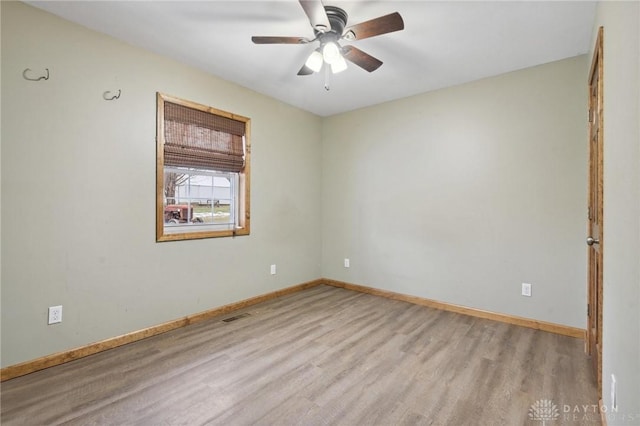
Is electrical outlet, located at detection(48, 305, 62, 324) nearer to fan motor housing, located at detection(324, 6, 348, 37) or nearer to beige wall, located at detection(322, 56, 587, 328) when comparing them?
fan motor housing, located at detection(324, 6, 348, 37)

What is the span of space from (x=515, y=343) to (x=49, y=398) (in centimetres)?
346

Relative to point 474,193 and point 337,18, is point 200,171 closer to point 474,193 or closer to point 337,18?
point 337,18

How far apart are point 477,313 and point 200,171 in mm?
3378

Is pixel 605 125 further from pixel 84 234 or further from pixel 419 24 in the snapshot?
pixel 84 234

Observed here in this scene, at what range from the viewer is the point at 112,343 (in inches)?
100

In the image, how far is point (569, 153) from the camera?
2.80 meters

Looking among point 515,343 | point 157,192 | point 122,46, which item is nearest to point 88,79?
point 122,46

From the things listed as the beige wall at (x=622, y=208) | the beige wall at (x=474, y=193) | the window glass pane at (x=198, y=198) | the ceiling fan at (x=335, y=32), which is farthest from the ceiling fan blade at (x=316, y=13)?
the beige wall at (x=474, y=193)

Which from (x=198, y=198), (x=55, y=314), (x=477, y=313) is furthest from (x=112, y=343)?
(x=477, y=313)

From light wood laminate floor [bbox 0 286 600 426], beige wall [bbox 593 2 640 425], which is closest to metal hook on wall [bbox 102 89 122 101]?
light wood laminate floor [bbox 0 286 600 426]

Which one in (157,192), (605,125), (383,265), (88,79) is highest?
(88,79)

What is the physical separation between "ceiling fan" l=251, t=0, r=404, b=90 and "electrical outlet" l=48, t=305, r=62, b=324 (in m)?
2.44

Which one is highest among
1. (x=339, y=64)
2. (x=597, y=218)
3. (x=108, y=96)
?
(x=339, y=64)

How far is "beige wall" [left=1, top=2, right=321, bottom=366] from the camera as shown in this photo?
82.6 inches
